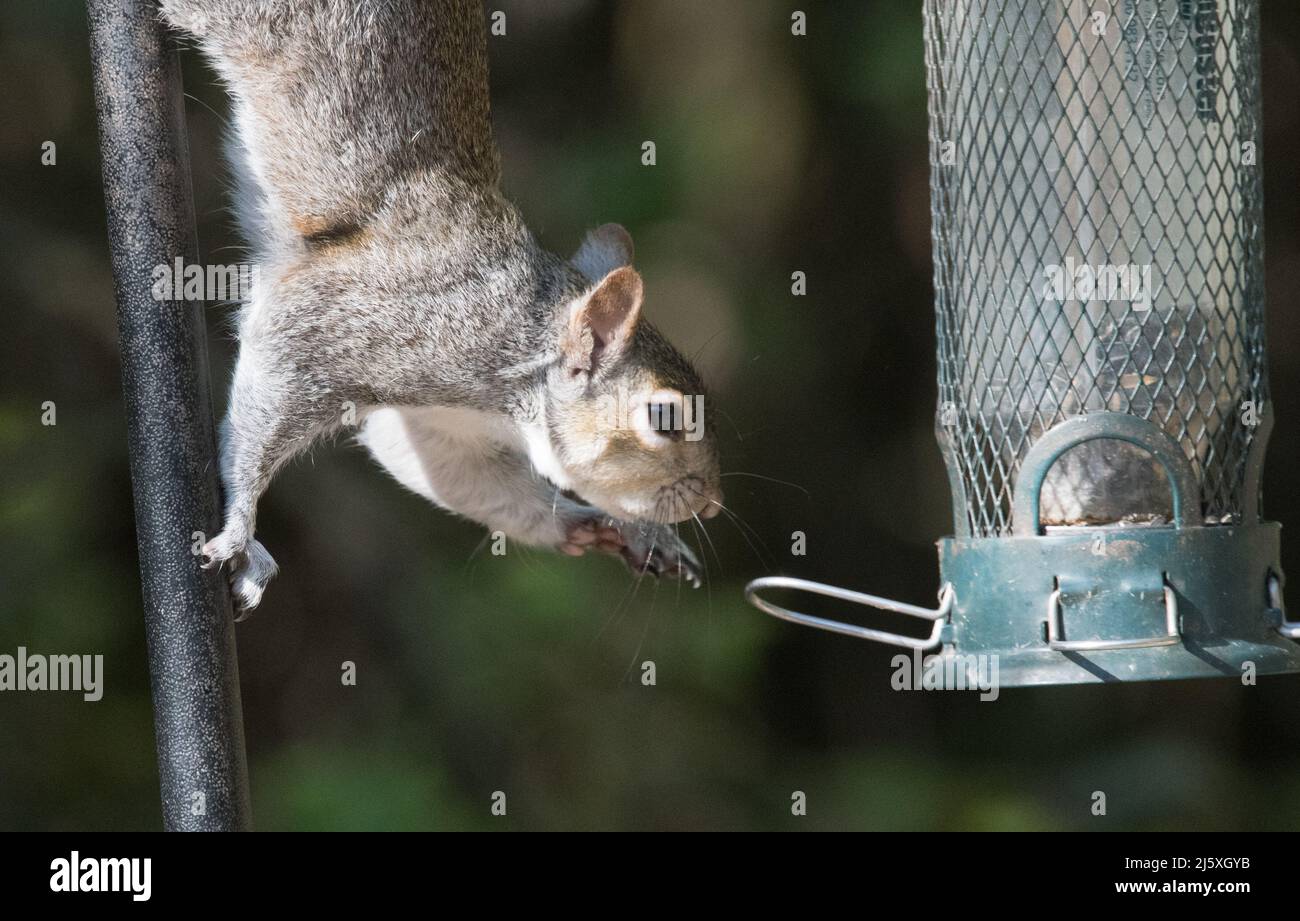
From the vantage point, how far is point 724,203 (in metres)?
4.04

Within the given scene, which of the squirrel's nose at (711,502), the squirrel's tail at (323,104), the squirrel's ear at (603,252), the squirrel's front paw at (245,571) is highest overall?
the squirrel's tail at (323,104)

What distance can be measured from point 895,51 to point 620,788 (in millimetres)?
1966

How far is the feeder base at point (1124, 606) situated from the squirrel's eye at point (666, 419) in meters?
0.65

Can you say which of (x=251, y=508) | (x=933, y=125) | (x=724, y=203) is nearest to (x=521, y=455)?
(x=251, y=508)

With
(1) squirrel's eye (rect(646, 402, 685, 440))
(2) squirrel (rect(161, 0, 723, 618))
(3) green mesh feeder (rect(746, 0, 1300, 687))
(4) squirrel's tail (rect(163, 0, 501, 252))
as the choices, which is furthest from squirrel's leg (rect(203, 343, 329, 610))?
(3) green mesh feeder (rect(746, 0, 1300, 687))

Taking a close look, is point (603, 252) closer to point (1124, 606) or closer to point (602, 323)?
point (602, 323)

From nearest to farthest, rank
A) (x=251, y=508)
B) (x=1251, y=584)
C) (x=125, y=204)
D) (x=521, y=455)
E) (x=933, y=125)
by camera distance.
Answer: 1. (x=125, y=204)
2. (x=1251, y=584)
3. (x=251, y=508)
4. (x=933, y=125)
5. (x=521, y=455)

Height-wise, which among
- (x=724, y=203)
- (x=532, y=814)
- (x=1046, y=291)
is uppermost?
(x=724, y=203)

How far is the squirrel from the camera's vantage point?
8.20 ft

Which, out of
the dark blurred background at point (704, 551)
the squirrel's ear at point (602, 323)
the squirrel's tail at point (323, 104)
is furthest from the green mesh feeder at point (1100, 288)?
the dark blurred background at point (704, 551)

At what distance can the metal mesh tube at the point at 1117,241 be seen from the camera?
2.29 m

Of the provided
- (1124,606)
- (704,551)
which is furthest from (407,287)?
(704,551)

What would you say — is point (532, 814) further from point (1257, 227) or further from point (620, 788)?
point (1257, 227)

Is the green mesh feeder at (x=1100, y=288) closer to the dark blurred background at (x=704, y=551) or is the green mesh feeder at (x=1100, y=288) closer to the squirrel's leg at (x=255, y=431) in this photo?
the squirrel's leg at (x=255, y=431)
